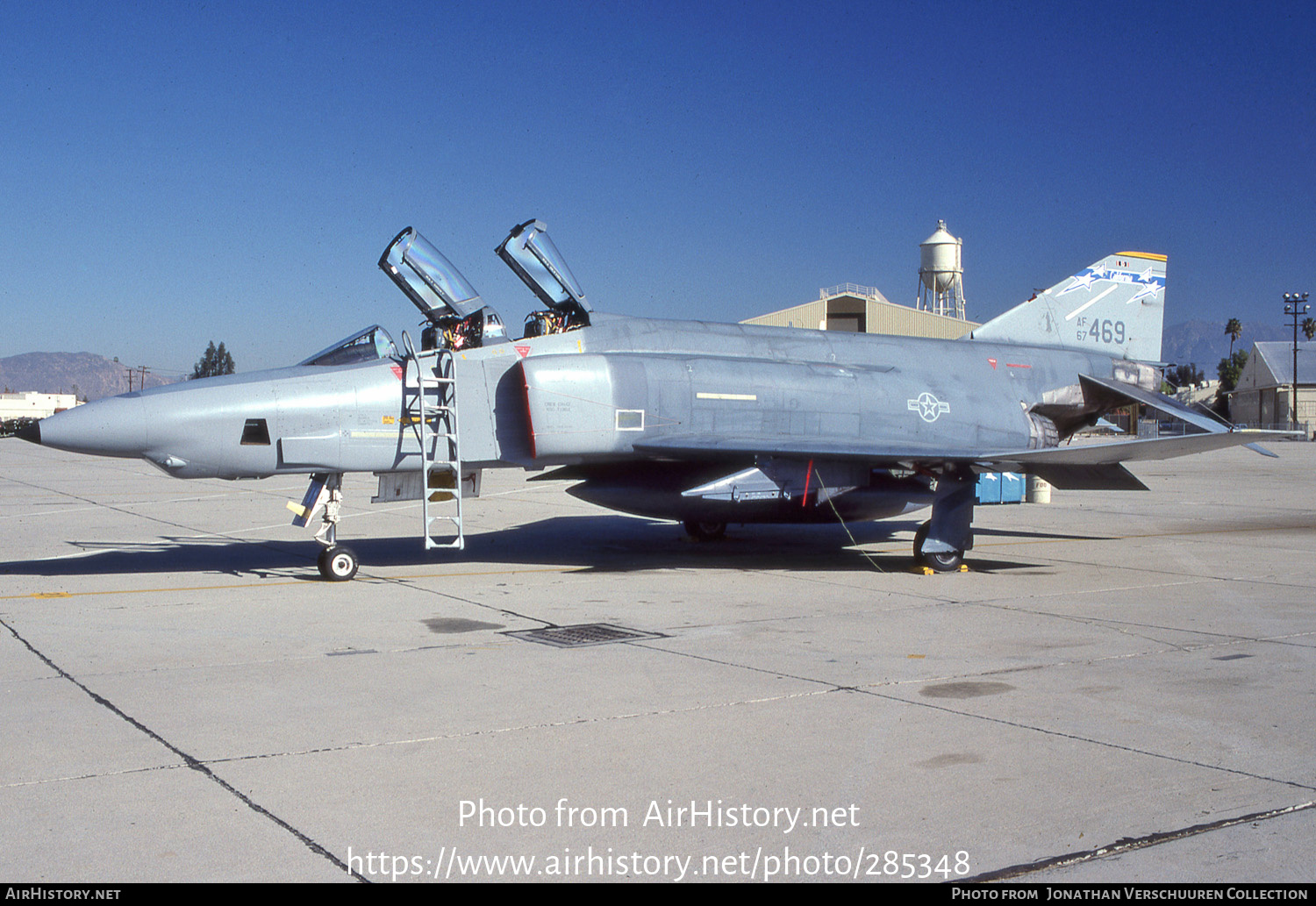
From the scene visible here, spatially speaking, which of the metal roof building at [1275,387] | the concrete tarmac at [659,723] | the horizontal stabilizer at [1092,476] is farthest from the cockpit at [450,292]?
the metal roof building at [1275,387]

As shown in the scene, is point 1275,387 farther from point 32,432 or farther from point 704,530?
point 32,432

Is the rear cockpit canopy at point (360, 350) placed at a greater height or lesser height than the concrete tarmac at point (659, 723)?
greater

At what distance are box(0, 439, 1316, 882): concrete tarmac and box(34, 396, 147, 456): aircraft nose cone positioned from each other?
1399 millimetres

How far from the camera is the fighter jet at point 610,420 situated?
10.4m

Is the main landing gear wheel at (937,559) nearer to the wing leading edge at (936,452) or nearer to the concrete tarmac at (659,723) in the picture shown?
the concrete tarmac at (659,723)

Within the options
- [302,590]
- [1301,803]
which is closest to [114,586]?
[302,590]

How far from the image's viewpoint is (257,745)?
519 centimetres

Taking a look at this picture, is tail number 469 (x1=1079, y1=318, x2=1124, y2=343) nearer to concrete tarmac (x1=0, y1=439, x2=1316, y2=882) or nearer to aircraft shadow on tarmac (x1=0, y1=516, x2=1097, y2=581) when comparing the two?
aircraft shadow on tarmac (x1=0, y1=516, x2=1097, y2=581)

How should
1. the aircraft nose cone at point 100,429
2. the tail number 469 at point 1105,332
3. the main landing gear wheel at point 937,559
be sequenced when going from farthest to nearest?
the tail number 469 at point 1105,332, the main landing gear wheel at point 937,559, the aircraft nose cone at point 100,429

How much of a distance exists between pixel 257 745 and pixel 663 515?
25.2ft

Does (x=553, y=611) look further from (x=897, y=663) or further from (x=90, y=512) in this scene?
(x=90, y=512)

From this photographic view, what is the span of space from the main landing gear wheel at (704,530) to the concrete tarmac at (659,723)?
2.34m

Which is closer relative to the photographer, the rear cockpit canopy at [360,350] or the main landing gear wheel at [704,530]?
the rear cockpit canopy at [360,350]

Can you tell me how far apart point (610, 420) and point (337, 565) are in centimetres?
321
